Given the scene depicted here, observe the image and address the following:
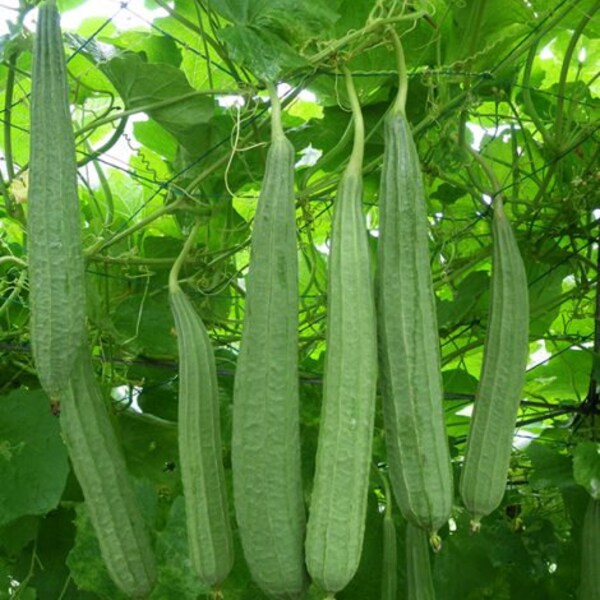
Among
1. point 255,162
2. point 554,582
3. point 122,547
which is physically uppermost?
point 255,162

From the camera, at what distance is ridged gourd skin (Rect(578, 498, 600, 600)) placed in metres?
2.12

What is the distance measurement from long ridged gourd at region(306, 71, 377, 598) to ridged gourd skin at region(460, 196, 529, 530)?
0.24 m

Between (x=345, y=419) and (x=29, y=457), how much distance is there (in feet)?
3.40

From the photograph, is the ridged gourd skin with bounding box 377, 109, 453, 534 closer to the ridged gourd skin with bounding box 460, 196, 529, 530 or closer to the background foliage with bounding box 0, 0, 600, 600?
the ridged gourd skin with bounding box 460, 196, 529, 530

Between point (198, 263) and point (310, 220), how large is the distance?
248 millimetres

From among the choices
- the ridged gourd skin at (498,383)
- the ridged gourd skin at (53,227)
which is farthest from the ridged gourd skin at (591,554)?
the ridged gourd skin at (53,227)

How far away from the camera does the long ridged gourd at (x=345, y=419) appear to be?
1433 mm

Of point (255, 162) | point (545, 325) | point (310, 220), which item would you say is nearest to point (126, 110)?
point (255, 162)


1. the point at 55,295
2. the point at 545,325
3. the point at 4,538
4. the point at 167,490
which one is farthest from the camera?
the point at 545,325

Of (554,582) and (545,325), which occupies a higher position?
(545,325)

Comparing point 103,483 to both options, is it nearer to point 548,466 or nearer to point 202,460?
point 202,460

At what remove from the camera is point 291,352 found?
1.48 m

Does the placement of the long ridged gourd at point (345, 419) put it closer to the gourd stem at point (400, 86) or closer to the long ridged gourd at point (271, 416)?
the long ridged gourd at point (271, 416)

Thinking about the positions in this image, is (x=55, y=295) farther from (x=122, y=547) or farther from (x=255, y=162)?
(x=255, y=162)
